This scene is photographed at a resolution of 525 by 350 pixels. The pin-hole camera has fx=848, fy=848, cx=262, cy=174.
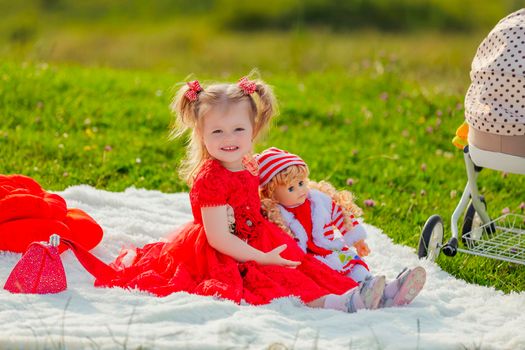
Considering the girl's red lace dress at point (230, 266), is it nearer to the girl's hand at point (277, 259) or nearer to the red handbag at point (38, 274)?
the girl's hand at point (277, 259)

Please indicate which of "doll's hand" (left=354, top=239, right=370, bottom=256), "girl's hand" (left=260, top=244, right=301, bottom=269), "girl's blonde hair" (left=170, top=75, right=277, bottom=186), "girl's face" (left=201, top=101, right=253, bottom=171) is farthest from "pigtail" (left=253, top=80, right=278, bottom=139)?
"doll's hand" (left=354, top=239, right=370, bottom=256)

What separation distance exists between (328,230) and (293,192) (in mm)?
258

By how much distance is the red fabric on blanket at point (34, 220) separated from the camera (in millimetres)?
4043

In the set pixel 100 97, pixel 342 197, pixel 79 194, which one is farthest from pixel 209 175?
pixel 100 97

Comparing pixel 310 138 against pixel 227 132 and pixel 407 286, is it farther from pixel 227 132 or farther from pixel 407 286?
pixel 407 286

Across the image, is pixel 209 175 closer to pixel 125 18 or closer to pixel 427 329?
pixel 427 329

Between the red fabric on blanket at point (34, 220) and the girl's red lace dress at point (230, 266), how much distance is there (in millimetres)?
382

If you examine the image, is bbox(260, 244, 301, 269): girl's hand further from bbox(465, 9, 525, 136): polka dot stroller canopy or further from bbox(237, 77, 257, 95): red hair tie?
bbox(465, 9, 525, 136): polka dot stroller canopy

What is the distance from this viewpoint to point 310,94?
793 cm

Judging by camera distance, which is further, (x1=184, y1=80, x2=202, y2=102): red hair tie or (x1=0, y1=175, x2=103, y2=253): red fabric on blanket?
(x1=0, y1=175, x2=103, y2=253): red fabric on blanket

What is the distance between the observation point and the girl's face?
12.3ft

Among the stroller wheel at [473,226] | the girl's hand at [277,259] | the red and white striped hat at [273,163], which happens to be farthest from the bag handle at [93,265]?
the stroller wheel at [473,226]

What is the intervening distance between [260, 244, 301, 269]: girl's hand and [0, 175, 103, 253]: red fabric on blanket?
3.28 feet

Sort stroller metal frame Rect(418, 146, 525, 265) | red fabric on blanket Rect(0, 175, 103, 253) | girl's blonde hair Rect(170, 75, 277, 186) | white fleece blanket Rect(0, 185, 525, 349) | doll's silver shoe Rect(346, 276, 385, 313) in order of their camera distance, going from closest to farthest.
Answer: white fleece blanket Rect(0, 185, 525, 349), doll's silver shoe Rect(346, 276, 385, 313), girl's blonde hair Rect(170, 75, 277, 186), red fabric on blanket Rect(0, 175, 103, 253), stroller metal frame Rect(418, 146, 525, 265)
